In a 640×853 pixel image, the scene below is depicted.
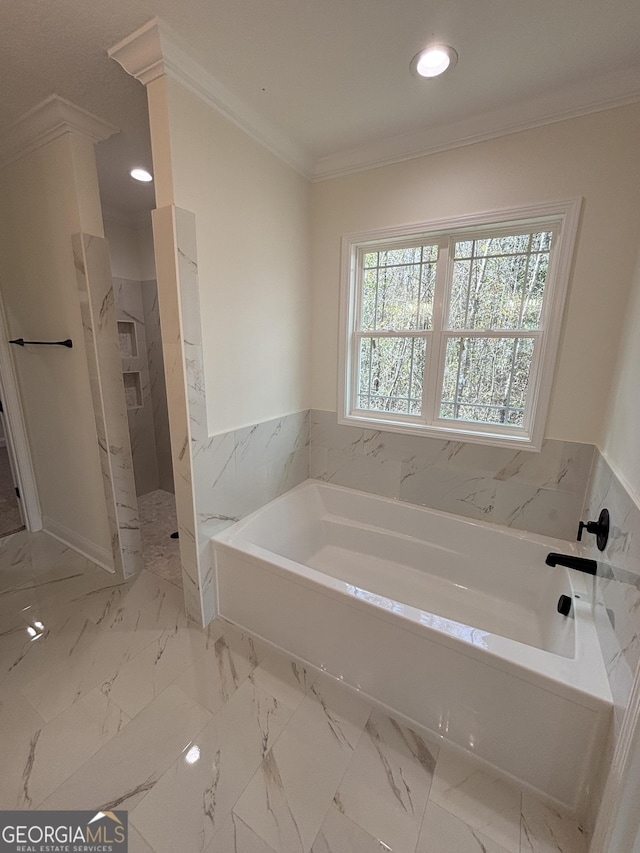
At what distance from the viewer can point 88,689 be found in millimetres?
1500

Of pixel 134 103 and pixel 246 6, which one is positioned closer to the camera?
pixel 246 6

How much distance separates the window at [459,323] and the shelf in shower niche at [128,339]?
6.75 feet

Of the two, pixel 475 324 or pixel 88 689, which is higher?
pixel 475 324

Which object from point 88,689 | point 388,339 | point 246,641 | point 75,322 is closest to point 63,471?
point 75,322

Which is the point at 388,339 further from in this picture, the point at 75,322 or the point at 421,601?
the point at 75,322

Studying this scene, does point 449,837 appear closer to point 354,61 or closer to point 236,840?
point 236,840

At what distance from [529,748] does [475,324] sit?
1.87 metres

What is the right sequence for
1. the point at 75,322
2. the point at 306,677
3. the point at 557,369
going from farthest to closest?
the point at 75,322 → the point at 557,369 → the point at 306,677

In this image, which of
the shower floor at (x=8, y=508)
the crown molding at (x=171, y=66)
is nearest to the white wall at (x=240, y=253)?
the crown molding at (x=171, y=66)

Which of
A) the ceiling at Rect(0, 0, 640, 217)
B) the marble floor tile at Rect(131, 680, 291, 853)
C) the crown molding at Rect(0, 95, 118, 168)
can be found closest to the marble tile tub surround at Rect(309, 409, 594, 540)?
the marble floor tile at Rect(131, 680, 291, 853)

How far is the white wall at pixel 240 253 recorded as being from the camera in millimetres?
1445

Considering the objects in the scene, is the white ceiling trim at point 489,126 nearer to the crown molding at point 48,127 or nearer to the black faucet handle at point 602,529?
the crown molding at point 48,127

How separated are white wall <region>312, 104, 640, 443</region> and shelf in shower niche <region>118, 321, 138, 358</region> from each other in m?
2.27

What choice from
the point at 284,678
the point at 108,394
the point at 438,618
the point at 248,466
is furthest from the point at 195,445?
the point at 438,618
